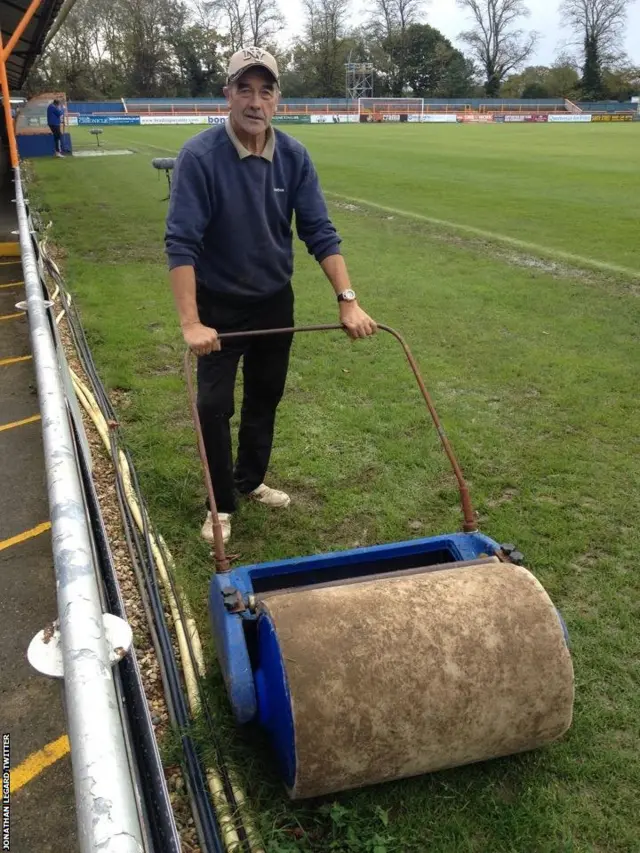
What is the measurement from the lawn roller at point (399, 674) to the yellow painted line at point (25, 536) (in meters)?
1.67

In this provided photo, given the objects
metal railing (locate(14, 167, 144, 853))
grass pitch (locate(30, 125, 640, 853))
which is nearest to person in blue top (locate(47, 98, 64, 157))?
grass pitch (locate(30, 125, 640, 853))

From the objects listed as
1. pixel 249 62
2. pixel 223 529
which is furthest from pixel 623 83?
pixel 223 529

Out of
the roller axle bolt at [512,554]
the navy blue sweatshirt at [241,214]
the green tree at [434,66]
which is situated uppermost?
the green tree at [434,66]

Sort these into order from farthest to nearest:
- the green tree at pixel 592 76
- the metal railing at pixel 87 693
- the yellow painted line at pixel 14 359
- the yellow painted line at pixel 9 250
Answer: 1. the green tree at pixel 592 76
2. the yellow painted line at pixel 9 250
3. the yellow painted line at pixel 14 359
4. the metal railing at pixel 87 693

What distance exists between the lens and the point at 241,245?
305 centimetres

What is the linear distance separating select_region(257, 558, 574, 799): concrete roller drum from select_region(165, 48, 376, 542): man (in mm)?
1183

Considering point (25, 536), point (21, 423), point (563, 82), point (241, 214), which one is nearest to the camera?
point (241, 214)

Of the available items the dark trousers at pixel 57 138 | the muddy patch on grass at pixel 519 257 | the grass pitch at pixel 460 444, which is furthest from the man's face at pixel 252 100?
the dark trousers at pixel 57 138

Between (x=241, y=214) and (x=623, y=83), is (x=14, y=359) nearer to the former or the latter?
(x=241, y=214)

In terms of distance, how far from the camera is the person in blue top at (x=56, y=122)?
71.4ft

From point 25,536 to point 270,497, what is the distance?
1.29 m

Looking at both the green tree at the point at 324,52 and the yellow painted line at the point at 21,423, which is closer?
the yellow painted line at the point at 21,423

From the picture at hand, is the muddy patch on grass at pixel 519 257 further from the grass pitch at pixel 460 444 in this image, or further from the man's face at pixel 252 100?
the man's face at pixel 252 100

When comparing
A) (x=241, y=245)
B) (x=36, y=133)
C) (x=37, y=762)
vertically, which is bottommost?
(x=37, y=762)
